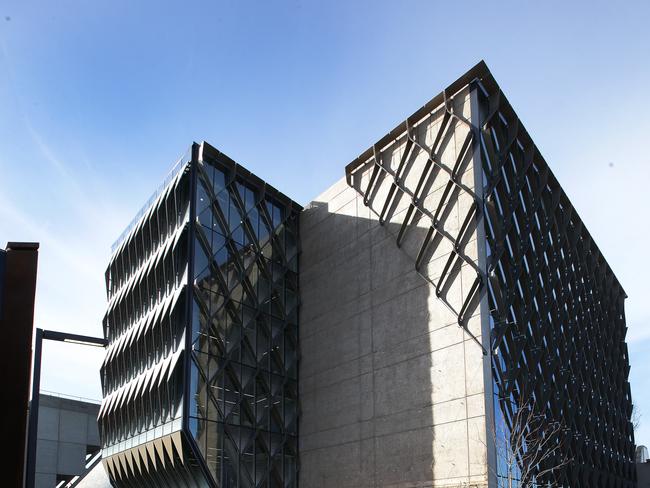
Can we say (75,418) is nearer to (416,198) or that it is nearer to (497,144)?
(416,198)

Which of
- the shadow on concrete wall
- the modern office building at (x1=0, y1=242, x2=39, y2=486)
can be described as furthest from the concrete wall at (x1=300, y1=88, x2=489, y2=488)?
the modern office building at (x1=0, y1=242, x2=39, y2=486)

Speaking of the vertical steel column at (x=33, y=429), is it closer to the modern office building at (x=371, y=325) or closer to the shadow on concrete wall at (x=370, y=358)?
the modern office building at (x=371, y=325)

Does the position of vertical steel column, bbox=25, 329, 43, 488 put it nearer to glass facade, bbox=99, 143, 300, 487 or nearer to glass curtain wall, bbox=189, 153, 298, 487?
glass facade, bbox=99, 143, 300, 487

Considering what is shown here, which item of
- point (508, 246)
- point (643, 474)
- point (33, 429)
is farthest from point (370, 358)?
point (643, 474)

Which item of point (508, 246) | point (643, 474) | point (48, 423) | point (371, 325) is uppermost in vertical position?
point (508, 246)

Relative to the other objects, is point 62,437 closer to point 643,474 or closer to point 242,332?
point 242,332

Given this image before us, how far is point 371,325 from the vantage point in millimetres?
39938

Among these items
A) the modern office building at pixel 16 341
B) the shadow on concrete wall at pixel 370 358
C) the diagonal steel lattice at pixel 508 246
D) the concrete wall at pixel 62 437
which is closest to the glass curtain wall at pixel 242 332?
the shadow on concrete wall at pixel 370 358

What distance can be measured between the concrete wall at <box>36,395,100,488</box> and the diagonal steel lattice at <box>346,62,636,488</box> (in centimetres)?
2936

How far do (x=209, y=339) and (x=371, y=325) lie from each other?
880 cm

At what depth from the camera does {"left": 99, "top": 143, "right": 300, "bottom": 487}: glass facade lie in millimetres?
38625

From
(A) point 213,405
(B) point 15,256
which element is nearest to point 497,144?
(A) point 213,405

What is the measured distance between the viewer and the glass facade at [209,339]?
3862cm

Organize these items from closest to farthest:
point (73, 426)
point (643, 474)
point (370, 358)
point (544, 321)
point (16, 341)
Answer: point (16, 341), point (370, 358), point (544, 321), point (73, 426), point (643, 474)
